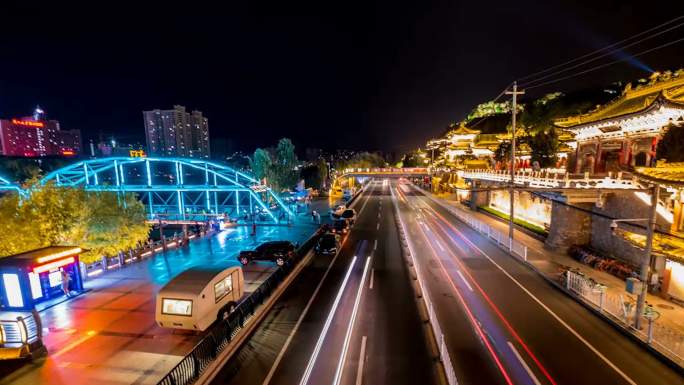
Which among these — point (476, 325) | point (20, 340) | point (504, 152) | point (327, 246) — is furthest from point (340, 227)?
point (504, 152)

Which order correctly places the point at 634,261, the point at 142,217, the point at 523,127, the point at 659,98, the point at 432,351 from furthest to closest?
the point at 523,127, the point at 142,217, the point at 634,261, the point at 659,98, the point at 432,351

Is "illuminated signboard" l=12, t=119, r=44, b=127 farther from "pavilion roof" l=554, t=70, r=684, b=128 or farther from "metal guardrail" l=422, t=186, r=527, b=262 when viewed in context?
"pavilion roof" l=554, t=70, r=684, b=128

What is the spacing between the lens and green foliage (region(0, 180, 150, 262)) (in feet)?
53.3

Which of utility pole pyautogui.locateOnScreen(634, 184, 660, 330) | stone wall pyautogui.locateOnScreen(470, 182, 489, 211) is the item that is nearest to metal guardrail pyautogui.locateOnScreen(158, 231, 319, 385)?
utility pole pyautogui.locateOnScreen(634, 184, 660, 330)

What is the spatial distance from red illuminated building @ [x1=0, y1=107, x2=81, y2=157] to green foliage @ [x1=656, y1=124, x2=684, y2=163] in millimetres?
178588

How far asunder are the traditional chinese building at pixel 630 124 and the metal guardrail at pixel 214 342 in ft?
67.2

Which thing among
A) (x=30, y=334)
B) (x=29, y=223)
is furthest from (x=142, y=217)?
(x=30, y=334)

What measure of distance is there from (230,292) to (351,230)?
19.6 metres

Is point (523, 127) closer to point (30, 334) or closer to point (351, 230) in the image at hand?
point (351, 230)

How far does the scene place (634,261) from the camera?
17.5 metres

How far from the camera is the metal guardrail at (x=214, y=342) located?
8688mm

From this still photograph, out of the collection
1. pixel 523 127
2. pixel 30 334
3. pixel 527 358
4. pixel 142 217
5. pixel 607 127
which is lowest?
pixel 527 358

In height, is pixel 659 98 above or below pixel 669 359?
above

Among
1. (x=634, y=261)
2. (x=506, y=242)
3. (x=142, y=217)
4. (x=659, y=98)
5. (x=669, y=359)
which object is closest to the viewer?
(x=669, y=359)
